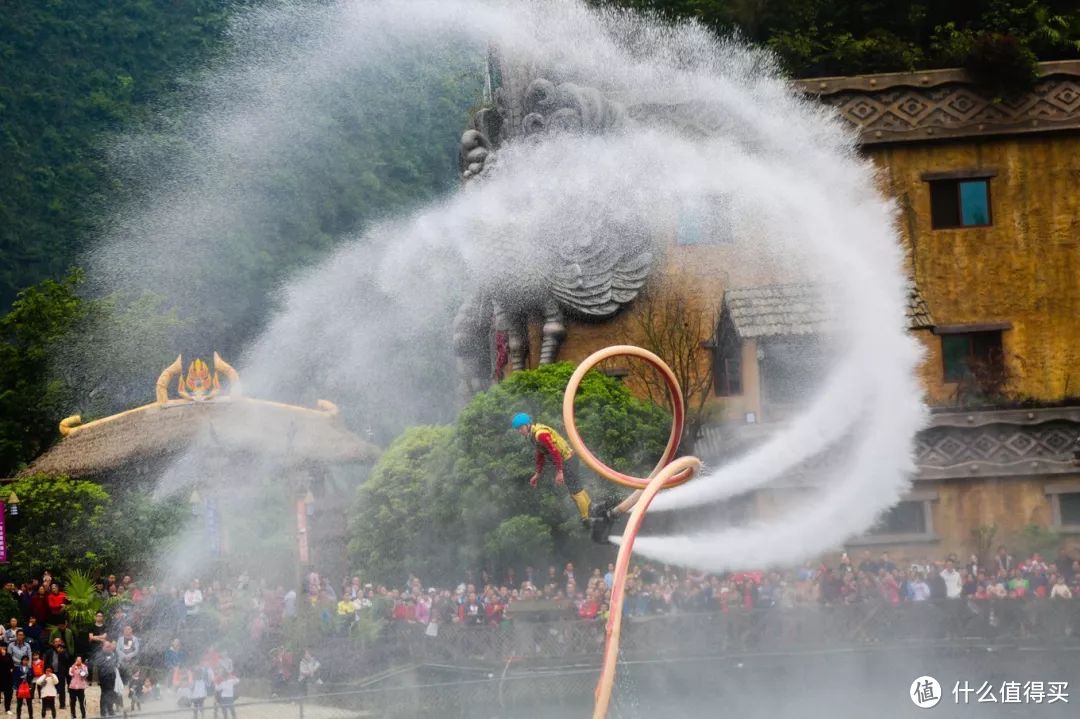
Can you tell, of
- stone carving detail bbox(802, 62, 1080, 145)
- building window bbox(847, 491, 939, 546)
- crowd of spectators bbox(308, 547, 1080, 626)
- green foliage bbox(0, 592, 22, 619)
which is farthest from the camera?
stone carving detail bbox(802, 62, 1080, 145)

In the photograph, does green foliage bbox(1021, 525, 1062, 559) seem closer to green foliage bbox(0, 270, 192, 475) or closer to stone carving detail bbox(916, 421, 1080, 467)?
stone carving detail bbox(916, 421, 1080, 467)

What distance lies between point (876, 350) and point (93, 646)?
20.1m

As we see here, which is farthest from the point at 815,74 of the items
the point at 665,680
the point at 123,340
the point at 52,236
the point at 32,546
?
the point at 52,236

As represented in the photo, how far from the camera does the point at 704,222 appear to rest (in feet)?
180

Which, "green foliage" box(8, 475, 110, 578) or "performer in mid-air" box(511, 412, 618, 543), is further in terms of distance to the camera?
"green foliage" box(8, 475, 110, 578)

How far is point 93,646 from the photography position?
41.5 meters

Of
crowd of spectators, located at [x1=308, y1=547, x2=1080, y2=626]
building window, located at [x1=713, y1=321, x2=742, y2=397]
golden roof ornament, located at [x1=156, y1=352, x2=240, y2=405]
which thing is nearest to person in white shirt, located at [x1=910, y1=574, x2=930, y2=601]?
crowd of spectators, located at [x1=308, y1=547, x2=1080, y2=626]

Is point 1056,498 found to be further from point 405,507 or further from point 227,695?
point 227,695

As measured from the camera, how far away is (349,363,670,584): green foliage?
48062 millimetres

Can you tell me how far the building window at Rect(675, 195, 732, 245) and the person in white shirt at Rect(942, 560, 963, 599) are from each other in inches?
586

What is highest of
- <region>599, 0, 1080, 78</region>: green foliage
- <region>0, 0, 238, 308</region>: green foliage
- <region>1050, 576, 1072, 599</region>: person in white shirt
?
<region>0, 0, 238, 308</region>: green foliage

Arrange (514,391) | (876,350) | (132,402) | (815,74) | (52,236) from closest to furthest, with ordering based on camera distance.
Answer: (876,350), (514,391), (815,74), (132,402), (52,236)

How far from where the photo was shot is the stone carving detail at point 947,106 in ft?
177

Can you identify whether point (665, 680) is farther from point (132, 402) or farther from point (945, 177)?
point (132, 402)
